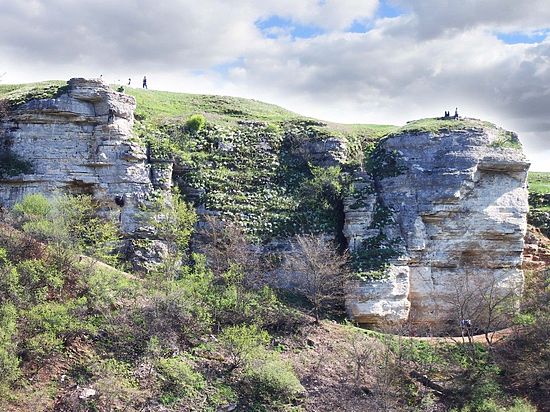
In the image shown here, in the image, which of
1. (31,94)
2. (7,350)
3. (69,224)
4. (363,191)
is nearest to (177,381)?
(7,350)

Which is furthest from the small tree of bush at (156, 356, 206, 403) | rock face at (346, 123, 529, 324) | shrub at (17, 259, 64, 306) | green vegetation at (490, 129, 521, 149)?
shrub at (17, 259, 64, 306)

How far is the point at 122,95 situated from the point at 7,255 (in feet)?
35.2

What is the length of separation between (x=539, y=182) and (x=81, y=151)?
2925 centimetres

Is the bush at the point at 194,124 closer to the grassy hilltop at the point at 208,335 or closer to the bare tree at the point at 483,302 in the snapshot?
the grassy hilltop at the point at 208,335

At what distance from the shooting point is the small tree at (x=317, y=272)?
81.3 feet

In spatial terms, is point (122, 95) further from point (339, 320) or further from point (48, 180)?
point (339, 320)

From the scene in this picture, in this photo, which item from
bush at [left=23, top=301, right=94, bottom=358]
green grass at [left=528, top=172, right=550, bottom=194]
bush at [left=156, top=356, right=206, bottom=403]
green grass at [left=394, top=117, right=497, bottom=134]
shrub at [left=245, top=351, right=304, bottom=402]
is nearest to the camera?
bush at [left=23, top=301, right=94, bottom=358]

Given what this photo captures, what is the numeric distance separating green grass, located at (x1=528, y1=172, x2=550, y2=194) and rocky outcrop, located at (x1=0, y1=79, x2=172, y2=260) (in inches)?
886

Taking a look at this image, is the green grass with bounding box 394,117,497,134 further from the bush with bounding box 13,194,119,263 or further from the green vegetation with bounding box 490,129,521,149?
the bush with bounding box 13,194,119,263

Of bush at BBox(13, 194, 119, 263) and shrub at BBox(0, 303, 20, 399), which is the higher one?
bush at BBox(13, 194, 119, 263)

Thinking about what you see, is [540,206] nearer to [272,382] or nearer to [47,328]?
[272,382]

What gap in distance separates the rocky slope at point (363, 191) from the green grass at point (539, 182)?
642 centimetres

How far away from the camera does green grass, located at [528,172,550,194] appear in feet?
113

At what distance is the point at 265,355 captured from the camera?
21062 mm
